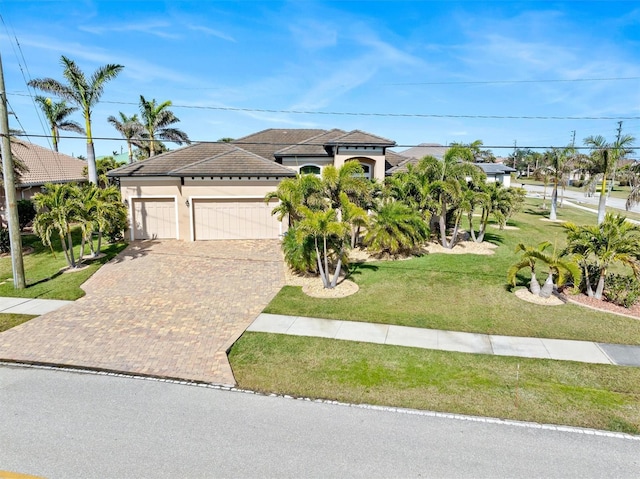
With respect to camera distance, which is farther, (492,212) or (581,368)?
(492,212)

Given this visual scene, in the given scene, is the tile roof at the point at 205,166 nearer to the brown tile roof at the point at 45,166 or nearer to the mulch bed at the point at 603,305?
the brown tile roof at the point at 45,166

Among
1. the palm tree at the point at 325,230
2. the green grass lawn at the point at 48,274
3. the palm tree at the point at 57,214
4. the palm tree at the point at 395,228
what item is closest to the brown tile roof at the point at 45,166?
the green grass lawn at the point at 48,274

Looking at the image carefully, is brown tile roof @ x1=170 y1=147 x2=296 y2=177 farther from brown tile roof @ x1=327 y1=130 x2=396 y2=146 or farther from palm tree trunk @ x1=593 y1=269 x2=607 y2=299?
palm tree trunk @ x1=593 y1=269 x2=607 y2=299

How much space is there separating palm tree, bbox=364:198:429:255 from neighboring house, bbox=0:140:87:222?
59.3ft

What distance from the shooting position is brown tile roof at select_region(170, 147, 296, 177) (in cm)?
1994

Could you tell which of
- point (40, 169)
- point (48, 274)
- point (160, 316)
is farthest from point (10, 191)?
point (40, 169)

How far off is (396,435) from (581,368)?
15.8 ft

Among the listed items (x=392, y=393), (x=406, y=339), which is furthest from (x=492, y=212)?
(x=392, y=393)

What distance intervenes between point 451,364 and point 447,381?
0.78 metres

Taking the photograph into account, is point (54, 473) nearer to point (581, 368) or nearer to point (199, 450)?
point (199, 450)

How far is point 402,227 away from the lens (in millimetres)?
16469

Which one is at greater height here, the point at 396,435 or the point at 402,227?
the point at 402,227

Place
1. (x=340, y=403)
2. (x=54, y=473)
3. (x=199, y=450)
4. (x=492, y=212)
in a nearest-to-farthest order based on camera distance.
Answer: (x=54, y=473)
(x=199, y=450)
(x=340, y=403)
(x=492, y=212)

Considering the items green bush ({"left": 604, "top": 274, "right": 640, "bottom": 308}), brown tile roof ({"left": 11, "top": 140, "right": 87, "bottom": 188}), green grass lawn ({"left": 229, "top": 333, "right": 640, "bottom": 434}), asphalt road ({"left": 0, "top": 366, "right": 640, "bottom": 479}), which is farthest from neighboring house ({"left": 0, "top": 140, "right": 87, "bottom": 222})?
green bush ({"left": 604, "top": 274, "right": 640, "bottom": 308})
